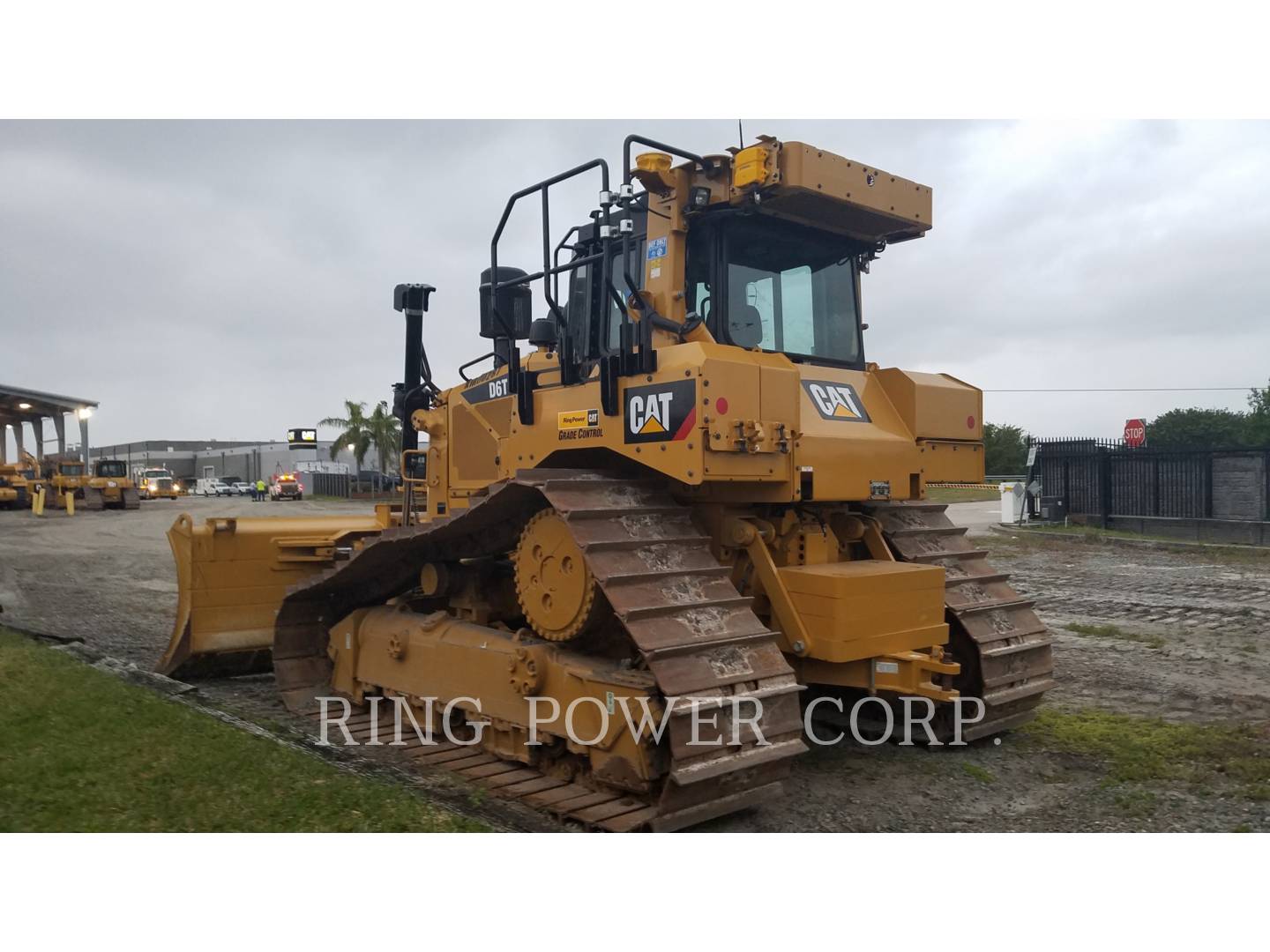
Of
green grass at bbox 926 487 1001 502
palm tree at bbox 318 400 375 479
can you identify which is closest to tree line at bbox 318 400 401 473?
palm tree at bbox 318 400 375 479

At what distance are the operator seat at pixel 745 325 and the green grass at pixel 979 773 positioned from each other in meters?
2.85

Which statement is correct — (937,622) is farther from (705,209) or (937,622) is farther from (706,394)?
(705,209)

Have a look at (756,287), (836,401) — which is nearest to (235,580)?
(756,287)

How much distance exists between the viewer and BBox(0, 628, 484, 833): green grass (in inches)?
171

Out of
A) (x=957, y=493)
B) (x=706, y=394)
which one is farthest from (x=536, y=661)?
(x=957, y=493)

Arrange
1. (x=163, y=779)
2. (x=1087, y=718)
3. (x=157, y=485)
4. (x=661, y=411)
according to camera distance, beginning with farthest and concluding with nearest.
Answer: (x=157, y=485) → (x=1087, y=718) → (x=661, y=411) → (x=163, y=779)

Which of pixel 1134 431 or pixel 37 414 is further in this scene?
pixel 37 414

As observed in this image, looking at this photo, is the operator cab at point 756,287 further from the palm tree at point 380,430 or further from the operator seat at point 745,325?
the palm tree at point 380,430

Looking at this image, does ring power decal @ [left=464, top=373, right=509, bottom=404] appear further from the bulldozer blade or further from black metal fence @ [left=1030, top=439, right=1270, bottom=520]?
black metal fence @ [left=1030, top=439, right=1270, bottom=520]

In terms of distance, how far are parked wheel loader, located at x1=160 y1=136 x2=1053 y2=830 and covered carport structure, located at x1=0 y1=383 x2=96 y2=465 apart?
3906cm

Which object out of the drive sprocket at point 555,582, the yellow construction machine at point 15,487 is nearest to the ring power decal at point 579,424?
the drive sprocket at point 555,582

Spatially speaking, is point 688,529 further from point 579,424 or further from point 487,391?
point 487,391
